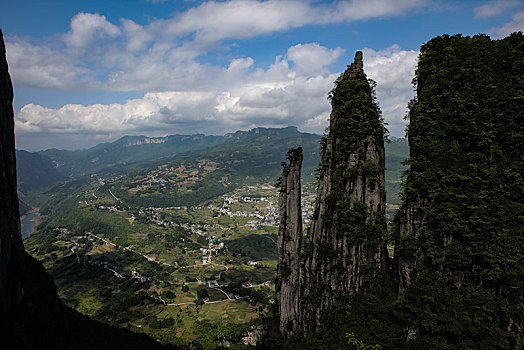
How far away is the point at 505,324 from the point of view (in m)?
16.6

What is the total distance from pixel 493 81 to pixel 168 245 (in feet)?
471

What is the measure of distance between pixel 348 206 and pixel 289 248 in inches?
263

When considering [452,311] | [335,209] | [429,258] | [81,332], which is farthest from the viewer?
[335,209]

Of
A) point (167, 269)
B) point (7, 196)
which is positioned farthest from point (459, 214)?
point (167, 269)

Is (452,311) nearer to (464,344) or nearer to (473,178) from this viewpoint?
(464,344)

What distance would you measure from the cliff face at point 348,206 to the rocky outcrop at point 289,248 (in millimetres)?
1450

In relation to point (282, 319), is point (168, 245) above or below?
below

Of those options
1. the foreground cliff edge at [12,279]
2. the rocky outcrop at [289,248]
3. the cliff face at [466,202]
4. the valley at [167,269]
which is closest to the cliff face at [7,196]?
the foreground cliff edge at [12,279]

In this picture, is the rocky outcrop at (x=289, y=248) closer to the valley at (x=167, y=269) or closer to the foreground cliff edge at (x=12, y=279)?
the valley at (x=167, y=269)

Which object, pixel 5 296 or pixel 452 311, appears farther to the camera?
pixel 452 311

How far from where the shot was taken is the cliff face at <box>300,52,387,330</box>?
21.9 m

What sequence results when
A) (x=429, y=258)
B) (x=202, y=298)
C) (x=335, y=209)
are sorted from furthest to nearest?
(x=202, y=298)
(x=335, y=209)
(x=429, y=258)

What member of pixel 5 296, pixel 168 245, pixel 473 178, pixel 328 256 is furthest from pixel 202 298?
pixel 473 178

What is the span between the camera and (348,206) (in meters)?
22.5
